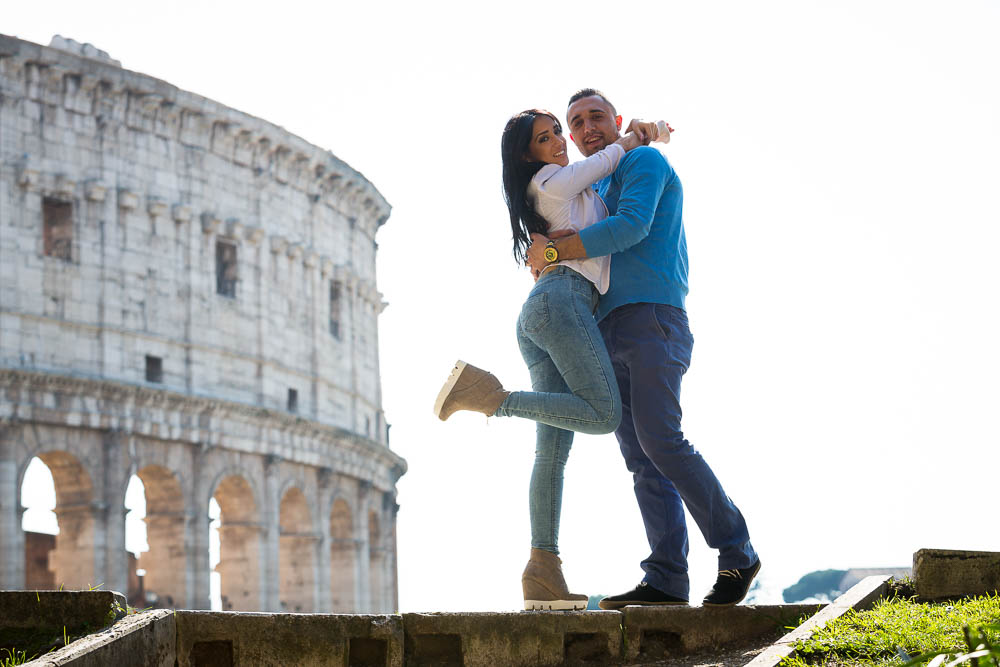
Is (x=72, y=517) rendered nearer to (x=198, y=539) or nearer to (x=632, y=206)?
(x=198, y=539)

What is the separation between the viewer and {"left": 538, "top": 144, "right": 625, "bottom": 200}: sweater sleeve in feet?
18.6

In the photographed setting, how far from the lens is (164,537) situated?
29734 millimetres

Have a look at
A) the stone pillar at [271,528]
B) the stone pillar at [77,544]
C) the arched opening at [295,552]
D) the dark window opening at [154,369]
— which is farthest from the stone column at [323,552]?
the stone pillar at [77,544]

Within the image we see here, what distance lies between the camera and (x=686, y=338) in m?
5.82

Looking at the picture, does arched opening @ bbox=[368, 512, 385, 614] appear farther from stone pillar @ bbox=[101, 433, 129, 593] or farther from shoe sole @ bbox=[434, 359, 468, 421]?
shoe sole @ bbox=[434, 359, 468, 421]

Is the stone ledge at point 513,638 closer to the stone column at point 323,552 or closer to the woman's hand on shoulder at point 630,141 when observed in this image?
the woman's hand on shoulder at point 630,141

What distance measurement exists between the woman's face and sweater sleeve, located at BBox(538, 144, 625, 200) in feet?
0.47

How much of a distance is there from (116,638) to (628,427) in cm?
257

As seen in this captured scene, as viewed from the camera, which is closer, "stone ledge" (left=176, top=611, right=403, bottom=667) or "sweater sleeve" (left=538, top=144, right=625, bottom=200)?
"stone ledge" (left=176, top=611, right=403, bottom=667)

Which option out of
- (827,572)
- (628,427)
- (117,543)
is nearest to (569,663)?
(628,427)

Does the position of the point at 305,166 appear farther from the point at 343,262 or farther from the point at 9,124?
the point at 9,124

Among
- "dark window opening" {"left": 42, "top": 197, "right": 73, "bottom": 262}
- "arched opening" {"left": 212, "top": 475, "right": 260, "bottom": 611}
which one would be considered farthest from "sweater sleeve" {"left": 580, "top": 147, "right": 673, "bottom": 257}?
"arched opening" {"left": 212, "top": 475, "right": 260, "bottom": 611}

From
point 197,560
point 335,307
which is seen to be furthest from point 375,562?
point 197,560

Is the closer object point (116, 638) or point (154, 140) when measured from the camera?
point (116, 638)
